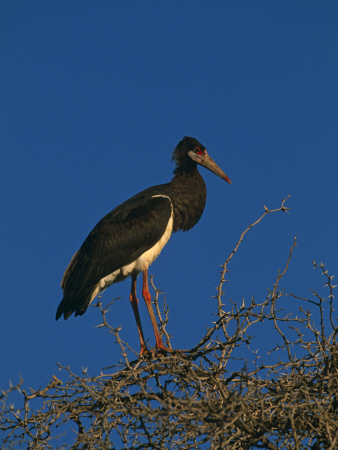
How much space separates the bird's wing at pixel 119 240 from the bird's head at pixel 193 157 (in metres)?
1.01

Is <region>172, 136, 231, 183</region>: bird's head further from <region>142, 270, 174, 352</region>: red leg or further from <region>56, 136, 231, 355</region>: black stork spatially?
<region>142, 270, 174, 352</region>: red leg

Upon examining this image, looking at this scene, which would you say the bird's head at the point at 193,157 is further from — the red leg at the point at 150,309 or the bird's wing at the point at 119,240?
the red leg at the point at 150,309

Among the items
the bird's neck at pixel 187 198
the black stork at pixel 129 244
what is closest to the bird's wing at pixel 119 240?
the black stork at pixel 129 244

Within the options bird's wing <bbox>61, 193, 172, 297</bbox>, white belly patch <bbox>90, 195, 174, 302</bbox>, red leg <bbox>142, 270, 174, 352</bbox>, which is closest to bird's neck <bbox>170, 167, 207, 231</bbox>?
bird's wing <bbox>61, 193, 172, 297</bbox>

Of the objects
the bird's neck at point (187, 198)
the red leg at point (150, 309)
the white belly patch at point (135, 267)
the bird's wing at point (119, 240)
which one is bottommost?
the red leg at point (150, 309)

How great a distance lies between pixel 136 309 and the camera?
24.9ft

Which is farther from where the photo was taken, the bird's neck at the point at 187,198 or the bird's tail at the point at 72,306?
the bird's neck at the point at 187,198

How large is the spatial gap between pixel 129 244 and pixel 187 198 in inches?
38.6

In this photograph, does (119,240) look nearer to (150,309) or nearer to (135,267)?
(135,267)

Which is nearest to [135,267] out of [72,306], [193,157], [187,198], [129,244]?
[129,244]

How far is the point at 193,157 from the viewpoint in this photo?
8359 millimetres

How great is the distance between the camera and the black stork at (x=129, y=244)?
704 cm

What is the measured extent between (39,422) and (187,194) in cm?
361

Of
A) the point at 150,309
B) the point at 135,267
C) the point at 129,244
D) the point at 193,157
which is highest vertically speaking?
the point at 193,157
